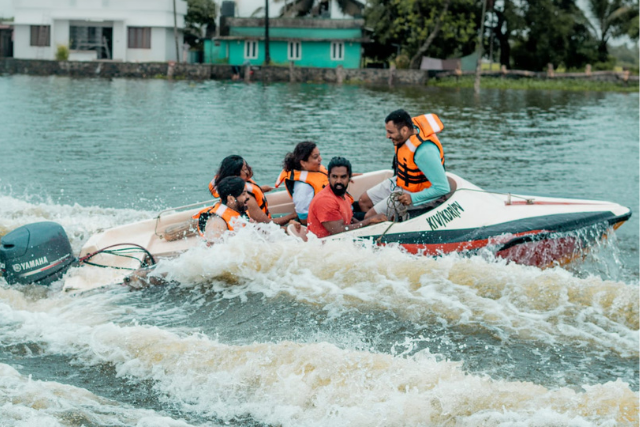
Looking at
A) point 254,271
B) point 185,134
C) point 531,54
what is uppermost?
point 531,54

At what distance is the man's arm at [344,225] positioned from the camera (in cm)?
651

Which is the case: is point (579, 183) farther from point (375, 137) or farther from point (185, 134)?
point (185, 134)

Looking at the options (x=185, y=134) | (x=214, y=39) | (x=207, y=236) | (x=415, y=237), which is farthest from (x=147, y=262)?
(x=214, y=39)

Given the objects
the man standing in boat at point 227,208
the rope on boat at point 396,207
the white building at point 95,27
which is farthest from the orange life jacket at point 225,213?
the white building at point 95,27

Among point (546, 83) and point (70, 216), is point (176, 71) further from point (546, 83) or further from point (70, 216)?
point (70, 216)

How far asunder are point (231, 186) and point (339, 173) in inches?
34.8

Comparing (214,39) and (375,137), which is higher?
(214,39)

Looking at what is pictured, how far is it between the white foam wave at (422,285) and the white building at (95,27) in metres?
36.9

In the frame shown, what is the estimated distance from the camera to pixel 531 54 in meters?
39.6

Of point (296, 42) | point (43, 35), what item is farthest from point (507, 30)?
point (43, 35)

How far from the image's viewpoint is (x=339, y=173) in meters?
6.28

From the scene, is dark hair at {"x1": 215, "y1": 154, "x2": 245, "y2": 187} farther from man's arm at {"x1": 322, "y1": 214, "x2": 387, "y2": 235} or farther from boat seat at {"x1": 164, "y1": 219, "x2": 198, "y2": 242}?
man's arm at {"x1": 322, "y1": 214, "x2": 387, "y2": 235}

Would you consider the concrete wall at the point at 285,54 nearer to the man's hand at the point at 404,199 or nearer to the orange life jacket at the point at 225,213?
the man's hand at the point at 404,199

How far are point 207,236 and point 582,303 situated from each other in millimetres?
3114
